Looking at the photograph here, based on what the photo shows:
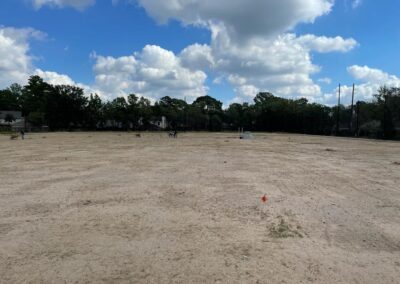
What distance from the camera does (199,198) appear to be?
9.12m

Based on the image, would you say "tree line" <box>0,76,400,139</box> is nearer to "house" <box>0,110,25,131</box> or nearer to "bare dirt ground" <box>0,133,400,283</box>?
"house" <box>0,110,25,131</box>

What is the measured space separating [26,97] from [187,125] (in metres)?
59.5

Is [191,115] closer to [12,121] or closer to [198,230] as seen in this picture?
[12,121]

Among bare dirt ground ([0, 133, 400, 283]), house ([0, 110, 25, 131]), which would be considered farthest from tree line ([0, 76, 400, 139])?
bare dirt ground ([0, 133, 400, 283])

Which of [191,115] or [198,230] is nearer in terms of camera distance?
[198,230]

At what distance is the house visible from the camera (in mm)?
91225

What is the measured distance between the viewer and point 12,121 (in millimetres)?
101562

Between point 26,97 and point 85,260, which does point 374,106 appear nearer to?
point 85,260

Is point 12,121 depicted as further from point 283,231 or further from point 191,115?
point 283,231

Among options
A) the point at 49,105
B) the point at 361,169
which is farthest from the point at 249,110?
the point at 361,169

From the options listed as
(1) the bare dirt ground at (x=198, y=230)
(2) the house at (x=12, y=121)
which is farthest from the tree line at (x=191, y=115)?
(1) the bare dirt ground at (x=198, y=230)

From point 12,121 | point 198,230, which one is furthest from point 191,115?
point 198,230

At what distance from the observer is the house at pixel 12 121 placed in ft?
299

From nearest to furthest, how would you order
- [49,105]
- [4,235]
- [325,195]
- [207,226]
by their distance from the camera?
[4,235]
[207,226]
[325,195]
[49,105]
